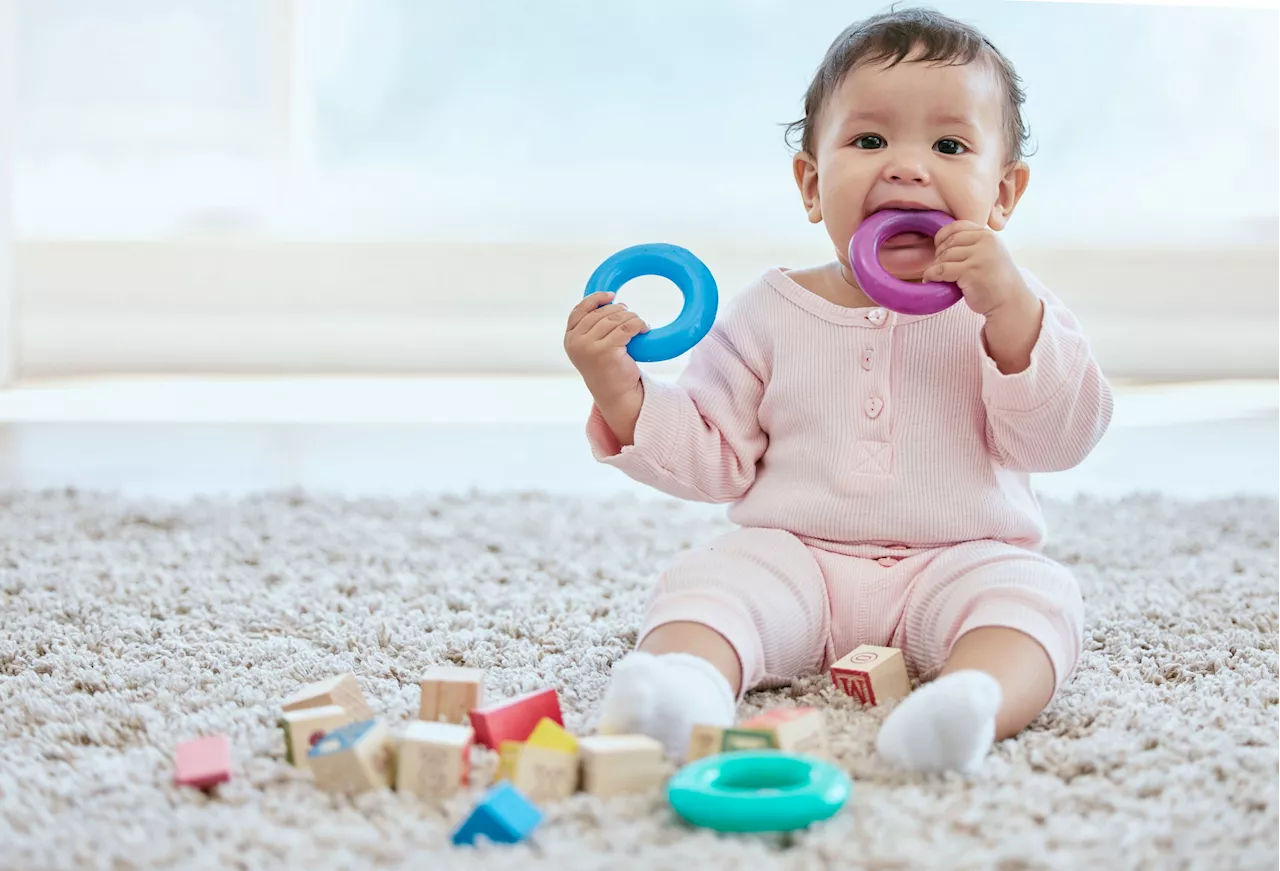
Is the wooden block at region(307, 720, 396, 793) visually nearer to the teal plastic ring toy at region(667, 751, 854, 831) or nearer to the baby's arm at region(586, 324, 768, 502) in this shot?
the teal plastic ring toy at region(667, 751, 854, 831)

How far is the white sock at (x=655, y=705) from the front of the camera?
0.74m

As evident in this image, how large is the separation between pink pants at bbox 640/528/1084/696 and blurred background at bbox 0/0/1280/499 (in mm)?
1965

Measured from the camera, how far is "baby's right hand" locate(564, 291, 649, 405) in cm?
97

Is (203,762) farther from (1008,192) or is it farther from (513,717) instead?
(1008,192)

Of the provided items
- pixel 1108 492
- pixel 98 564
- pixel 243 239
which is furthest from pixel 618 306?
pixel 243 239

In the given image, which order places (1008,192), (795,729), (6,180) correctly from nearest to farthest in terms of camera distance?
Result: (795,729) < (1008,192) < (6,180)

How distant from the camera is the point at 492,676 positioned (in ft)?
3.11

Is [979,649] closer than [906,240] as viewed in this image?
Yes

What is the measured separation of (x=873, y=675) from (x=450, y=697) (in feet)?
0.90

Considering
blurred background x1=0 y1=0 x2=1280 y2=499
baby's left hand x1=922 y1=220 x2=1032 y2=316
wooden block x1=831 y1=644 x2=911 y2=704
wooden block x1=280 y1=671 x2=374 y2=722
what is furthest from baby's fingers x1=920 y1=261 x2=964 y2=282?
blurred background x1=0 y1=0 x2=1280 y2=499

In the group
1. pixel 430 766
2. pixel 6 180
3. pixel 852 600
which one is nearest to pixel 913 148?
pixel 852 600

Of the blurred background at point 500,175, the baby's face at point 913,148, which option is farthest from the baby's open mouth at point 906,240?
the blurred background at point 500,175

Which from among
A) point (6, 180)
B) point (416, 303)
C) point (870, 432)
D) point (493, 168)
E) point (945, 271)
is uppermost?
point (493, 168)

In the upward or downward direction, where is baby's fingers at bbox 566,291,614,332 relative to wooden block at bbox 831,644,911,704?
upward
